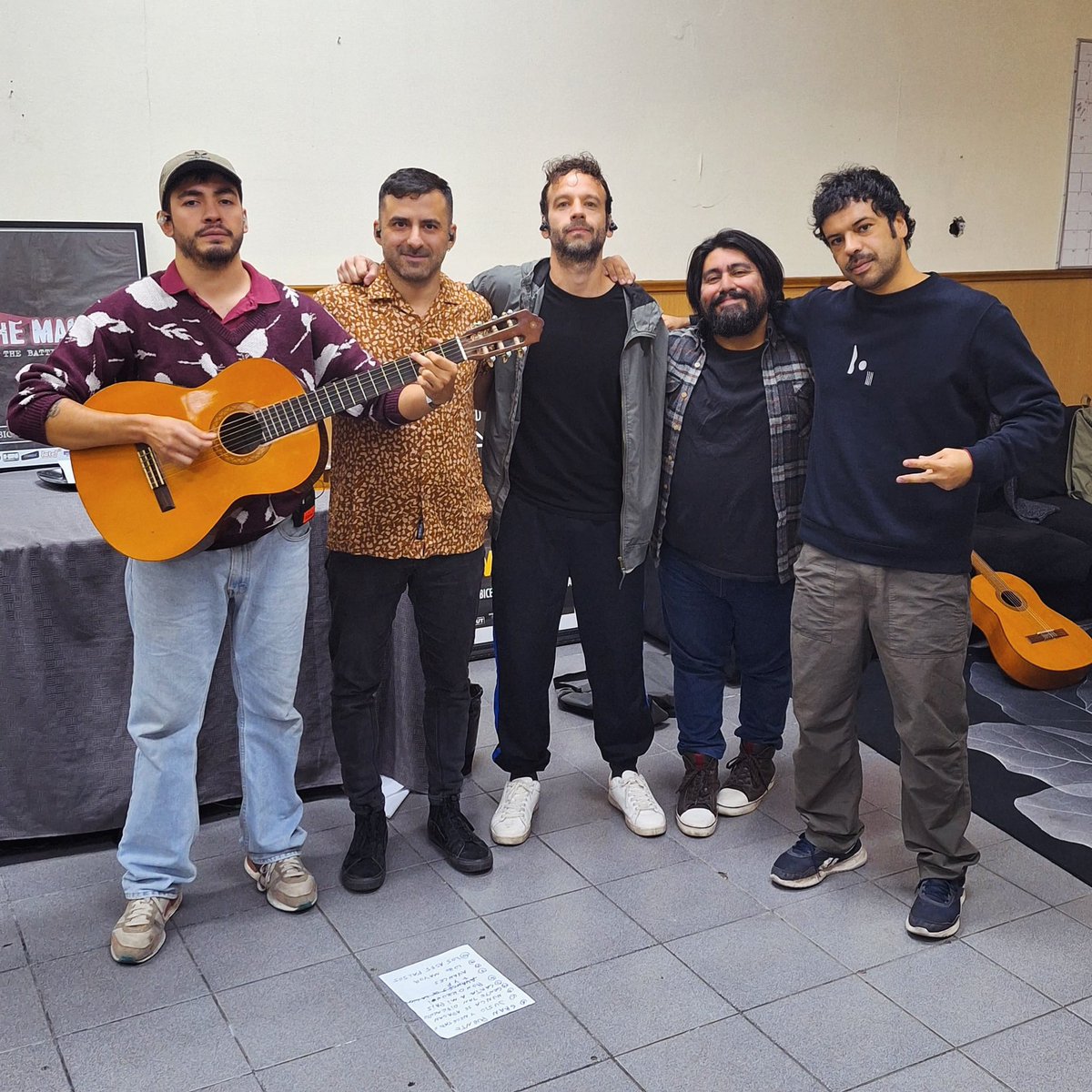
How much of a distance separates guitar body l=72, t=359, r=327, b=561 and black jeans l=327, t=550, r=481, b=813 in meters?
0.37

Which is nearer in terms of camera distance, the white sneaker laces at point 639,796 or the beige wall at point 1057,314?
the white sneaker laces at point 639,796

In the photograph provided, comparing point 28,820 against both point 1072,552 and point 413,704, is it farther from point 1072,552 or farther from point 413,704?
point 1072,552

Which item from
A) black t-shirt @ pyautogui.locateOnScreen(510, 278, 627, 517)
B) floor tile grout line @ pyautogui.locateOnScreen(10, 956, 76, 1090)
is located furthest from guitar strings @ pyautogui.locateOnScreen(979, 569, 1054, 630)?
floor tile grout line @ pyautogui.locateOnScreen(10, 956, 76, 1090)

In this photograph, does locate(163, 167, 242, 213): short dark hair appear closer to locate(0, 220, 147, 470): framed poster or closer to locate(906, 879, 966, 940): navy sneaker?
locate(0, 220, 147, 470): framed poster

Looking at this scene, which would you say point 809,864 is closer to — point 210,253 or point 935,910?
point 935,910

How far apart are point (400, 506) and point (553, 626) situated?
1.76ft

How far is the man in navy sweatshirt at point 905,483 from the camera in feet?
6.97

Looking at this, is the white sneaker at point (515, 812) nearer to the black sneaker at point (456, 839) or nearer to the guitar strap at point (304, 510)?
the black sneaker at point (456, 839)

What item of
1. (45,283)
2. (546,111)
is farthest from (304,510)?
(546,111)

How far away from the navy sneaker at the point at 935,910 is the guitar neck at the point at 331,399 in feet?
4.81

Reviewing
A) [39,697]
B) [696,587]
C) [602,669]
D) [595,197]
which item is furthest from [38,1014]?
[595,197]

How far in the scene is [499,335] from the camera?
2135 millimetres

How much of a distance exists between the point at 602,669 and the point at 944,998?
1010 mm

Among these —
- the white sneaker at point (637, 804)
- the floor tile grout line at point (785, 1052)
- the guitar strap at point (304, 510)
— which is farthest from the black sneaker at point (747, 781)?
the guitar strap at point (304, 510)
